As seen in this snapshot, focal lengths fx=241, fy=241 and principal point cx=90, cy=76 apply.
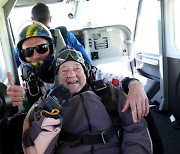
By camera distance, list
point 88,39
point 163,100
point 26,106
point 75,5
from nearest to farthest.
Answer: point 26,106 → point 163,100 → point 88,39 → point 75,5

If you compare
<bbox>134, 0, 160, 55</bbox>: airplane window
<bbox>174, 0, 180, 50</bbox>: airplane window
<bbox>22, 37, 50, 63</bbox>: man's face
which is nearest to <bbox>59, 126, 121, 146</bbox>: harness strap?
<bbox>22, 37, 50, 63</bbox>: man's face

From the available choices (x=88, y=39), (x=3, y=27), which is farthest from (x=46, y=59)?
(x=88, y=39)

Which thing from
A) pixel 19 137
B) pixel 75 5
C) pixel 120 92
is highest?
pixel 75 5

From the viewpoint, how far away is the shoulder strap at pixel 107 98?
1.19 meters

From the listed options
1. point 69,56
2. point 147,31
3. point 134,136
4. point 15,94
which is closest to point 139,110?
point 134,136

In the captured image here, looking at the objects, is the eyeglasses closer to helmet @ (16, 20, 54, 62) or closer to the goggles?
helmet @ (16, 20, 54, 62)

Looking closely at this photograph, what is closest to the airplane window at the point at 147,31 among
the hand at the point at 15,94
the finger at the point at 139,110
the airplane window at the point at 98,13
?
the airplane window at the point at 98,13

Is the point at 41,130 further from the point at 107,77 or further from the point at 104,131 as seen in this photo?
the point at 107,77

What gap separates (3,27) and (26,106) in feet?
4.46

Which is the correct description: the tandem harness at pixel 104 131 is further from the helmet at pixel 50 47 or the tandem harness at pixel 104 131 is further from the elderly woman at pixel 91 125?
the helmet at pixel 50 47

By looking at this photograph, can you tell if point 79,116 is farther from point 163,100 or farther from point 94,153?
point 163,100

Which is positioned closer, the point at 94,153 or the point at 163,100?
the point at 94,153

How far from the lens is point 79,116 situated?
1196 mm

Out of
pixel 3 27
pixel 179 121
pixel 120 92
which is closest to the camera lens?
pixel 120 92
